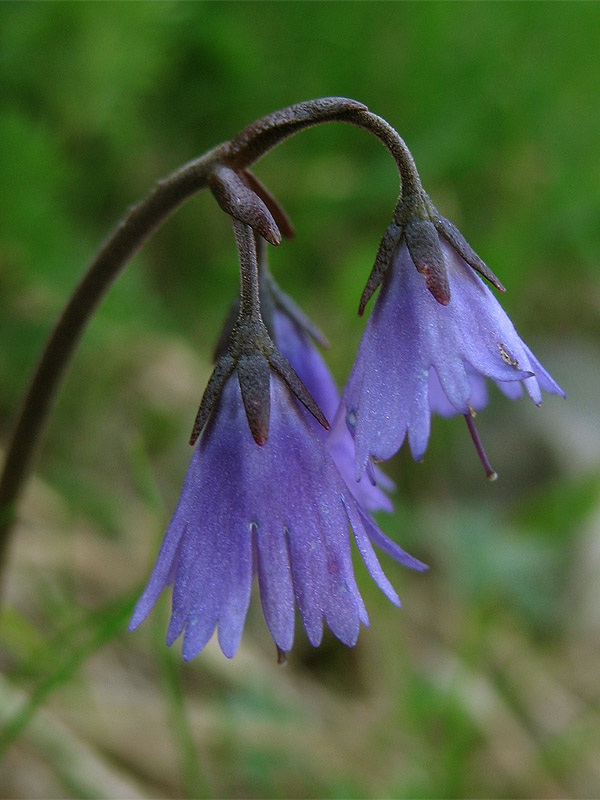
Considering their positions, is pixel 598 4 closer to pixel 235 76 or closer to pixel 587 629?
pixel 235 76

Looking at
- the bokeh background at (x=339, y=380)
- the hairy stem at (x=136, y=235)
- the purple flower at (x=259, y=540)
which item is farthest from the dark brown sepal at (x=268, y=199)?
the bokeh background at (x=339, y=380)

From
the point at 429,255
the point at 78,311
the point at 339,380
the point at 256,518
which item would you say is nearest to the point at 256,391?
the point at 256,518

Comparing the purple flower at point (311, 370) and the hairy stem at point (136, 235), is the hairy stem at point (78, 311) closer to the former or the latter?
the hairy stem at point (136, 235)

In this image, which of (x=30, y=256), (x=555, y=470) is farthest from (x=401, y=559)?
(x=555, y=470)

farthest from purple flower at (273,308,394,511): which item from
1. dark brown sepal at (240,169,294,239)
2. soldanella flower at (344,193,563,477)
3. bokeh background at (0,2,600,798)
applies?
bokeh background at (0,2,600,798)

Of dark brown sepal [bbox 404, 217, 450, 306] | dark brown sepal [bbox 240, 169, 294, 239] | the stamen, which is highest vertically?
dark brown sepal [bbox 240, 169, 294, 239]

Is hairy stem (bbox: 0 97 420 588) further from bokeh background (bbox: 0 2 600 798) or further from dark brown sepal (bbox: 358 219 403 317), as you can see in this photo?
bokeh background (bbox: 0 2 600 798)
